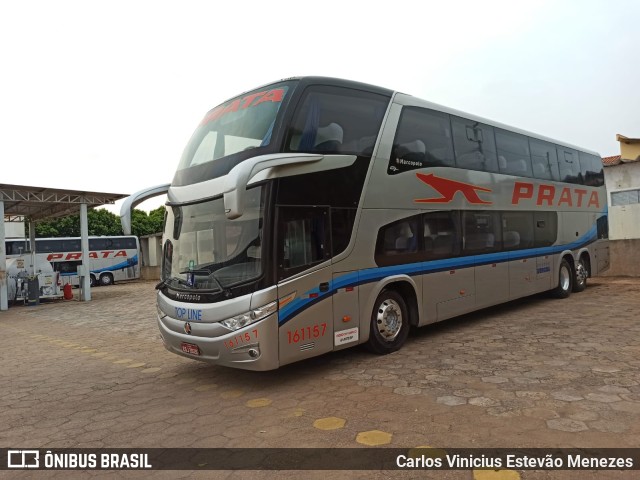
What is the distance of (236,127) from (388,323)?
3516 millimetres

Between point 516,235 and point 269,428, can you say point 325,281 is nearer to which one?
point 269,428

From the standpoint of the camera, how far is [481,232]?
325 inches

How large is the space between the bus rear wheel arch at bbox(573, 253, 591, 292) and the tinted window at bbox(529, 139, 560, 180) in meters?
2.70

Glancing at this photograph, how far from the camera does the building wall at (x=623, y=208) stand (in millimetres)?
16141

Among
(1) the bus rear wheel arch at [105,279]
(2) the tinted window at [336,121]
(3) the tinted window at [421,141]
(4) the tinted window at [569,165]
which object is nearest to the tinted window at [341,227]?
(2) the tinted window at [336,121]

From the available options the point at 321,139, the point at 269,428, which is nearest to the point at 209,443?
the point at 269,428

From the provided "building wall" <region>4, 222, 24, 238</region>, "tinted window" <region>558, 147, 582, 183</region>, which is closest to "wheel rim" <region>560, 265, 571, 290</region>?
"tinted window" <region>558, 147, 582, 183</region>

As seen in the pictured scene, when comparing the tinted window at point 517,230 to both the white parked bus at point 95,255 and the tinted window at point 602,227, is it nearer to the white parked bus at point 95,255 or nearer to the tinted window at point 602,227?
the tinted window at point 602,227

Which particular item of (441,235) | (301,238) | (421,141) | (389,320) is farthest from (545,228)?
(301,238)

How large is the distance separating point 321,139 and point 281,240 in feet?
4.96

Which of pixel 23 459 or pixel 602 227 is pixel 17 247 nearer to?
pixel 23 459

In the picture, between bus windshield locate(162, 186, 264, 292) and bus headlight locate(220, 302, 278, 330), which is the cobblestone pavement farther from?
bus windshield locate(162, 186, 264, 292)

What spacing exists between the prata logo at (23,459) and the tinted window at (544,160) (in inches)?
397

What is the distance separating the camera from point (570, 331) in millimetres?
7281
